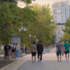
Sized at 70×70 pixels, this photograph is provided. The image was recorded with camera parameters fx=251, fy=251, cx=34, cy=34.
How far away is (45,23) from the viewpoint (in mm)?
70250

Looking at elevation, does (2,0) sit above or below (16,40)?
above

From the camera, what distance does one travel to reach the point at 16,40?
105 ft

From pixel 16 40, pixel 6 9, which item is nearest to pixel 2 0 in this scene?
pixel 6 9

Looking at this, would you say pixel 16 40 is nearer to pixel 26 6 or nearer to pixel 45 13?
pixel 26 6

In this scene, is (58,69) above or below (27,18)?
below

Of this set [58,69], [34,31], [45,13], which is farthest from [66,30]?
[58,69]

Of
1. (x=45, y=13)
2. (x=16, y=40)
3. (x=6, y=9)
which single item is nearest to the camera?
(x=6, y=9)

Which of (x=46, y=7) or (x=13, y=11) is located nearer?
(x=13, y=11)

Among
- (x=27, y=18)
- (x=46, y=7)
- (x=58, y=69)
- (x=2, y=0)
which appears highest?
(x=46, y=7)

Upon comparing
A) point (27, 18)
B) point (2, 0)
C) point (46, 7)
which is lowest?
point (27, 18)

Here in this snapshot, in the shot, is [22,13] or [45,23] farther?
[45,23]

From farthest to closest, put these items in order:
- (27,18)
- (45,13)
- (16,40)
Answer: (45,13)
(16,40)
(27,18)

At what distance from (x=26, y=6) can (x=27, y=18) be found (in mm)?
1231

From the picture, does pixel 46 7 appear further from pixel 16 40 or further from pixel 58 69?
pixel 58 69
